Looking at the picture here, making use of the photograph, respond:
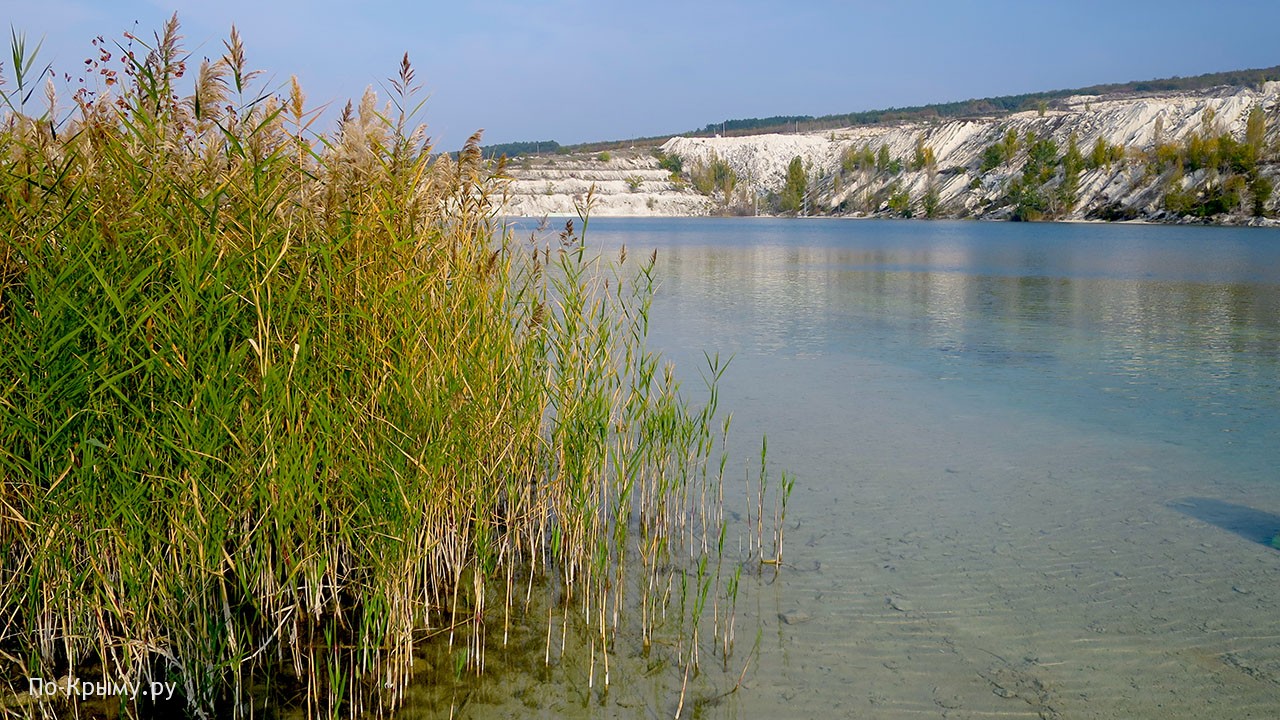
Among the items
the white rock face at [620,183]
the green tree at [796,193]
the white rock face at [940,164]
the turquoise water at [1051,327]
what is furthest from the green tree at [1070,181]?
the white rock face at [620,183]

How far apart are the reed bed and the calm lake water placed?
0.98 meters

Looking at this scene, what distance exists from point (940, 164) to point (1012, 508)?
10220 cm

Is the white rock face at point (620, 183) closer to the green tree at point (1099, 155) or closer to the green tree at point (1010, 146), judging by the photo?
the green tree at point (1010, 146)

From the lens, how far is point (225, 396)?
10.3 feet

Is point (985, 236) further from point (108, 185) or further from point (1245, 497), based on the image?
point (108, 185)

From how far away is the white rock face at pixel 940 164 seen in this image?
72.3m

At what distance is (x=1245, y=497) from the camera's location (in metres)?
6.42

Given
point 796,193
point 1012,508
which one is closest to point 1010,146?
point 796,193

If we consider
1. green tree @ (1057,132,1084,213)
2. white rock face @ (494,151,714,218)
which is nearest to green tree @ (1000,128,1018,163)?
green tree @ (1057,132,1084,213)

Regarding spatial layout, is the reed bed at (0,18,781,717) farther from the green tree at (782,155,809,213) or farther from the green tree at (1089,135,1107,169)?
the green tree at (782,155,809,213)

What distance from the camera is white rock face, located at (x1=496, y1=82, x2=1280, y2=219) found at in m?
72.3

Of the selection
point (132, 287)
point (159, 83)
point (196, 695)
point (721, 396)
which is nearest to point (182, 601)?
point (196, 695)

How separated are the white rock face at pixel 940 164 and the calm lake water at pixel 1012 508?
4264cm

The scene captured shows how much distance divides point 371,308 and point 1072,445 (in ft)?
20.6
